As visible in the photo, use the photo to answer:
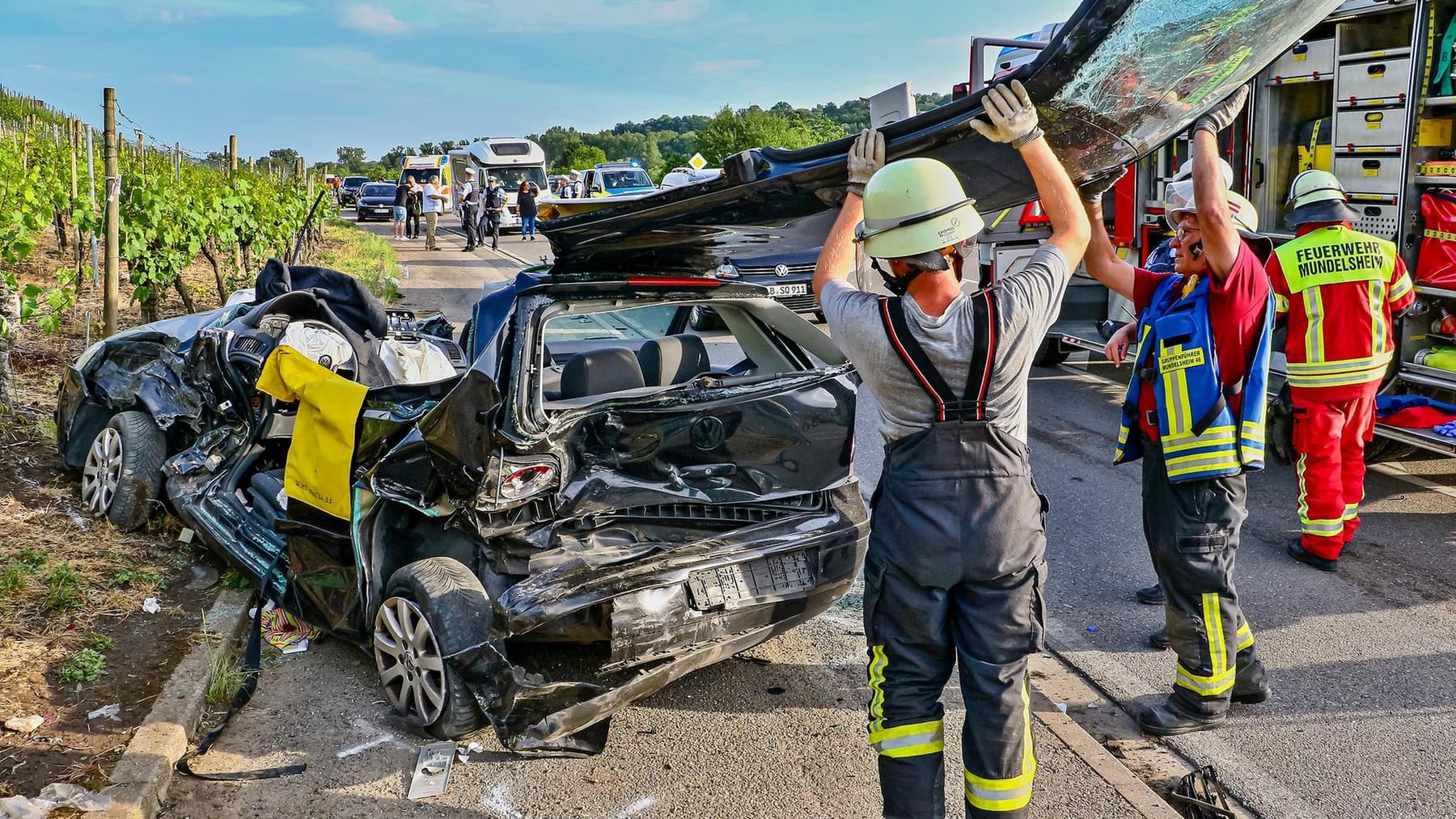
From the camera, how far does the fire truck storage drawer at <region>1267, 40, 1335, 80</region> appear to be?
24.4ft

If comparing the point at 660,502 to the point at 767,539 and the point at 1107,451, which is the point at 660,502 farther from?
the point at 1107,451

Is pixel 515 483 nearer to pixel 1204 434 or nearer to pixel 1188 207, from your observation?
pixel 1204 434

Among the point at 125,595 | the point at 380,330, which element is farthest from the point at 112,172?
the point at 125,595

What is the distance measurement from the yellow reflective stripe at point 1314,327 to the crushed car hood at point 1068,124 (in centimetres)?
280

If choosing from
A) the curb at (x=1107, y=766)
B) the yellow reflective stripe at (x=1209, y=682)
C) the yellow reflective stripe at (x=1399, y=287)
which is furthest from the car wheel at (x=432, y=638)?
the yellow reflective stripe at (x=1399, y=287)

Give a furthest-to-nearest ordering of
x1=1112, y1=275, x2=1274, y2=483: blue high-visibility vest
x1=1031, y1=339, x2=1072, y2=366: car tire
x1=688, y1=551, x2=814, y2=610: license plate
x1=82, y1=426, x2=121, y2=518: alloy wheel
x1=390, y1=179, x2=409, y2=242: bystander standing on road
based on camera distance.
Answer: x1=390, y1=179, x2=409, y2=242: bystander standing on road < x1=1031, y1=339, x2=1072, y2=366: car tire < x1=82, y1=426, x2=121, y2=518: alloy wheel < x1=1112, y1=275, x2=1274, y2=483: blue high-visibility vest < x1=688, y1=551, x2=814, y2=610: license plate

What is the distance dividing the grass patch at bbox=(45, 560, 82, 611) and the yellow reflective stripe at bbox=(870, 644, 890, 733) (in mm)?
3718

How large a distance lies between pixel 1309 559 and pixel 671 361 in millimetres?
3396

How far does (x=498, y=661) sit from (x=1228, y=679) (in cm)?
252

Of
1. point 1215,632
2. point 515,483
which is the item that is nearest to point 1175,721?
point 1215,632

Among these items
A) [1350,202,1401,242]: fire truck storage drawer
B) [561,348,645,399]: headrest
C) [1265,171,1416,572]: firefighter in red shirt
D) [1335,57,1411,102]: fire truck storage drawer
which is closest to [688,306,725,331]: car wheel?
[561,348,645,399]: headrest

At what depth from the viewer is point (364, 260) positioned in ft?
75.0

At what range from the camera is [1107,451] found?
7.89m

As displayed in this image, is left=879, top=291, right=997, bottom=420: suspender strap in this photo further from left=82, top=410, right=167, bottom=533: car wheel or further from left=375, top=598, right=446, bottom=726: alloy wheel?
left=82, top=410, right=167, bottom=533: car wheel
